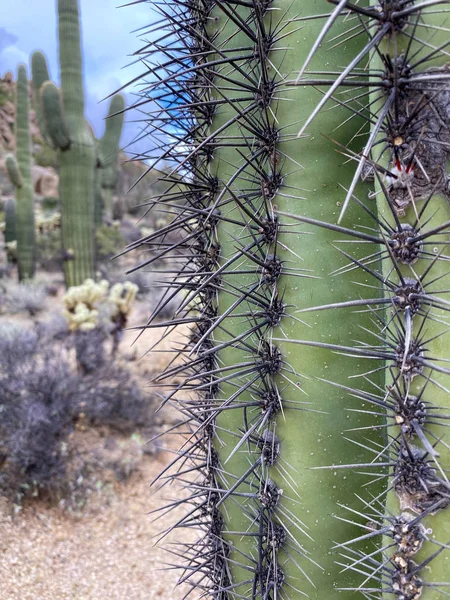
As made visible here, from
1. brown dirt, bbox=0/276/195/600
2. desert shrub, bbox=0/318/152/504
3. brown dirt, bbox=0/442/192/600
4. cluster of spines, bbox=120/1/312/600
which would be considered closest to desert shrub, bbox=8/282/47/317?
desert shrub, bbox=0/318/152/504

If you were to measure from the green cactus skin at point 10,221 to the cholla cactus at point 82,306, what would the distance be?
5.92 metres

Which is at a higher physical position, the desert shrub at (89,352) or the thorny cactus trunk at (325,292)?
the thorny cactus trunk at (325,292)

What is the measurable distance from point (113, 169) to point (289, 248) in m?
12.6

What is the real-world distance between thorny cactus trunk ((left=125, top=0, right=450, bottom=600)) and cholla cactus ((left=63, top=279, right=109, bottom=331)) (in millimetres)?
3772

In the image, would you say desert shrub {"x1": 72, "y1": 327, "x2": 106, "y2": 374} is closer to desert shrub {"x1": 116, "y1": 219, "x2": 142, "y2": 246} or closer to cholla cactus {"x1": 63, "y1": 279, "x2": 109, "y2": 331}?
cholla cactus {"x1": 63, "y1": 279, "x2": 109, "y2": 331}

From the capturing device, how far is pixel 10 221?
10555 millimetres

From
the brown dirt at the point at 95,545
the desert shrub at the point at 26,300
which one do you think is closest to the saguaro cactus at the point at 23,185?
the desert shrub at the point at 26,300

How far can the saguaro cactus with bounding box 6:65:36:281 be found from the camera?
8.67 m

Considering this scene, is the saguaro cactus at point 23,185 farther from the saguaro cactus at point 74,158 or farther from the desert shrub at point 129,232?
the desert shrub at point 129,232

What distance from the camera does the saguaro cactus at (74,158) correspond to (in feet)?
22.6

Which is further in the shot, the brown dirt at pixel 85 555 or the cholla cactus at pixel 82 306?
the cholla cactus at pixel 82 306

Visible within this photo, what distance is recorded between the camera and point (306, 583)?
1.11 meters

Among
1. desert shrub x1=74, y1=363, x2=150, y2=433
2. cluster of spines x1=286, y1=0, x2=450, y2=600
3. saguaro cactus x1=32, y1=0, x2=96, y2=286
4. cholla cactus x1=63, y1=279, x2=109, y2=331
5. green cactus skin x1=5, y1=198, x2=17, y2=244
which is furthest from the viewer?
Result: green cactus skin x1=5, y1=198, x2=17, y2=244

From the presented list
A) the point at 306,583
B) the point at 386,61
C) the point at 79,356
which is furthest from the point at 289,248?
the point at 79,356
